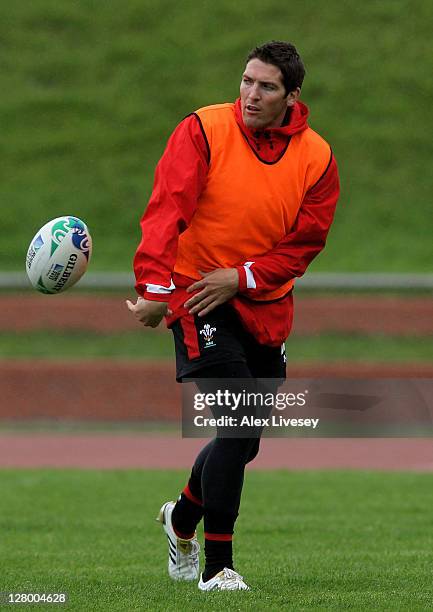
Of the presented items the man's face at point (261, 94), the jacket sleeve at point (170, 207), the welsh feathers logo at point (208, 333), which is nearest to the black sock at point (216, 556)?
the welsh feathers logo at point (208, 333)

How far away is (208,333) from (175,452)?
7253 millimetres

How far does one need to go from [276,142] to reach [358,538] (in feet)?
9.63

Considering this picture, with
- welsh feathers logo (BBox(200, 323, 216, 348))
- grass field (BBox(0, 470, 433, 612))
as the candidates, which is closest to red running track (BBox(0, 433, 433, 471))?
grass field (BBox(0, 470, 433, 612))

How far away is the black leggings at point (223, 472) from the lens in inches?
192

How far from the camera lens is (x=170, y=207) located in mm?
4723

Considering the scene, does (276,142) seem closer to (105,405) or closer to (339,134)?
(105,405)

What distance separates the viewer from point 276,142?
503cm

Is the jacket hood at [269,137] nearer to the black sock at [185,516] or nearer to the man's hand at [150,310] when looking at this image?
the man's hand at [150,310]

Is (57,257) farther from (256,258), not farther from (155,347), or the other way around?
(155,347)

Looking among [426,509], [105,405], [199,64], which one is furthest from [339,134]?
[426,509]

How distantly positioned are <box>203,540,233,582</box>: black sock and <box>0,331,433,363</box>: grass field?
427 inches

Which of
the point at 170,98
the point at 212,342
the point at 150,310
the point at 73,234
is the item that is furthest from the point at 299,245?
the point at 170,98

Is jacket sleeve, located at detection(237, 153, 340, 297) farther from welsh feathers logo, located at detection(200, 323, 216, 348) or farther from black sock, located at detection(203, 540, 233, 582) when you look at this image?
black sock, located at detection(203, 540, 233, 582)

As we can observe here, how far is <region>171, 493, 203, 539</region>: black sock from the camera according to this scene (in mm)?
5410
